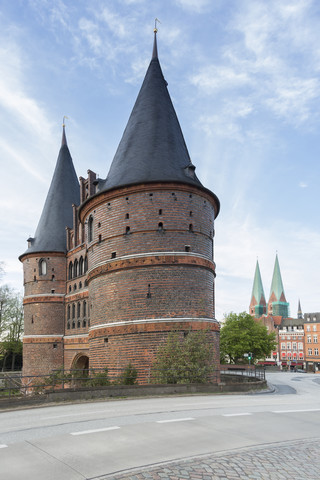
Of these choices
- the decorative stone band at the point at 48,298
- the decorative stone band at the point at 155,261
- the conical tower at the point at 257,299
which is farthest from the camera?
the conical tower at the point at 257,299

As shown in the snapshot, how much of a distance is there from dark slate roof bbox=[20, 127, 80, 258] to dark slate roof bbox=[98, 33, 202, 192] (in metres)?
11.9

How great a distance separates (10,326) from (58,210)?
2538 centimetres

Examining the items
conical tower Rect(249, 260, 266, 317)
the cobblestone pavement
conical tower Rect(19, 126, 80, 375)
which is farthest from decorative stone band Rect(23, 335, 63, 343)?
conical tower Rect(249, 260, 266, 317)

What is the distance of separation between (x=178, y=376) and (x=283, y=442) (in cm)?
999

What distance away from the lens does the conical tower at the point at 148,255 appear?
2127cm

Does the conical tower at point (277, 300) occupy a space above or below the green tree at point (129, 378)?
above

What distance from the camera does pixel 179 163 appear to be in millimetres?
23781

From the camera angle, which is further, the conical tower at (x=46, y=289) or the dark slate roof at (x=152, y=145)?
the conical tower at (x=46, y=289)

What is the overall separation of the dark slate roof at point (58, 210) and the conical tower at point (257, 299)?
120m

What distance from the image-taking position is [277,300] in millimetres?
146500

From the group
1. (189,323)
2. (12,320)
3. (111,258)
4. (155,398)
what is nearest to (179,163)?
(111,258)

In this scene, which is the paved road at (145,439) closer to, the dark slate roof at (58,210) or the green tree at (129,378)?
the green tree at (129,378)

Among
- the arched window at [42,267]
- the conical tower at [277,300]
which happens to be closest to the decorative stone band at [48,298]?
the arched window at [42,267]

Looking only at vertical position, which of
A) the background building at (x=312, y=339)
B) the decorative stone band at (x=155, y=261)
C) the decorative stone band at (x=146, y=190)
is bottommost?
the background building at (x=312, y=339)
